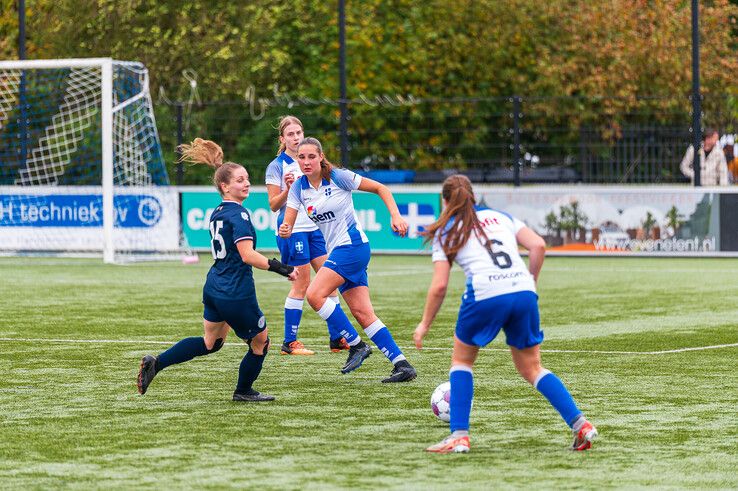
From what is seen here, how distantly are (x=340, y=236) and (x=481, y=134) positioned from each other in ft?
48.5

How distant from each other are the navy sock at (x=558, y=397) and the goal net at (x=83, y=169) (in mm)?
15589

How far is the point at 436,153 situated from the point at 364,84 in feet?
21.1

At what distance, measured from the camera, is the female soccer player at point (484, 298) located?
8070mm

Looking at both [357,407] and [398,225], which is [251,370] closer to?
[357,407]

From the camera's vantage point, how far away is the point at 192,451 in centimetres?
833

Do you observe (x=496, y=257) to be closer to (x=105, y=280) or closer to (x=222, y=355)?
(x=222, y=355)

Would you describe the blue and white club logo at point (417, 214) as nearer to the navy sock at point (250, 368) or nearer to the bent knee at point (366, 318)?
the bent knee at point (366, 318)

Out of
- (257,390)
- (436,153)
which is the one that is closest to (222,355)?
(257,390)

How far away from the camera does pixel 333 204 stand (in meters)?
11.4

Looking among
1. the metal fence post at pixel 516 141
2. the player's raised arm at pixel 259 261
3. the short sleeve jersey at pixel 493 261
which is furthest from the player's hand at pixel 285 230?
the metal fence post at pixel 516 141

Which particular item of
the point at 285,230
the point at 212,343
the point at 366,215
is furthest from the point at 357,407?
the point at 366,215

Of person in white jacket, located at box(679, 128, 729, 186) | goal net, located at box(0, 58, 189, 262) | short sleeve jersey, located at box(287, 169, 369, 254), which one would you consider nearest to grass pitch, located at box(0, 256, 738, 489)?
short sleeve jersey, located at box(287, 169, 369, 254)

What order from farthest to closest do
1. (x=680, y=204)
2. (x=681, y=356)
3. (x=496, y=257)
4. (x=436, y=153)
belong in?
(x=436, y=153) < (x=680, y=204) < (x=681, y=356) < (x=496, y=257)

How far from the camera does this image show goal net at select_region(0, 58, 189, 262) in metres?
23.7
